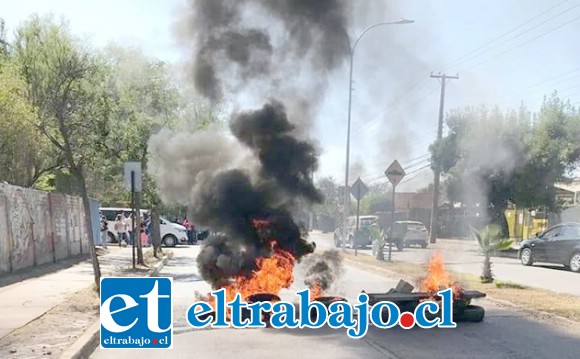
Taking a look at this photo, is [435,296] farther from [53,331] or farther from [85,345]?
[53,331]

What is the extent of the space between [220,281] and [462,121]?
55.8 feet

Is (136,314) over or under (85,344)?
over

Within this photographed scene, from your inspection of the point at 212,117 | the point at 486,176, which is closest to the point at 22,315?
the point at 212,117

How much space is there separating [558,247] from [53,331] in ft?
51.0

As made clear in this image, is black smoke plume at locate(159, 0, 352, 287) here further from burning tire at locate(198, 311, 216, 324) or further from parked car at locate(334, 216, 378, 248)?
parked car at locate(334, 216, 378, 248)

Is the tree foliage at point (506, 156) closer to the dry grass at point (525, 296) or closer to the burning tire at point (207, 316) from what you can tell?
the dry grass at point (525, 296)

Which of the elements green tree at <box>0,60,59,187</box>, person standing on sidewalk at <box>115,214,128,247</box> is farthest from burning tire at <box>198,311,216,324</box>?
person standing on sidewalk at <box>115,214,128,247</box>

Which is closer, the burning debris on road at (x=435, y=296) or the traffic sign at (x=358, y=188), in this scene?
the burning debris on road at (x=435, y=296)

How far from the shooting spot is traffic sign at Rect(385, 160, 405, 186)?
54.5 ft

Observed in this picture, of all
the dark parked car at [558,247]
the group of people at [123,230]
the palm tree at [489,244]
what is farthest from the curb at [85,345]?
the group of people at [123,230]

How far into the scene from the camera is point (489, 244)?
43.2ft

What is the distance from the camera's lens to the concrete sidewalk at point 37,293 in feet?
26.7

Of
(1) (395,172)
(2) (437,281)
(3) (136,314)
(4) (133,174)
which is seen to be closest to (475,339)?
(2) (437,281)

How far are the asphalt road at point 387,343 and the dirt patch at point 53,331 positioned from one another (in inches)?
19.8
